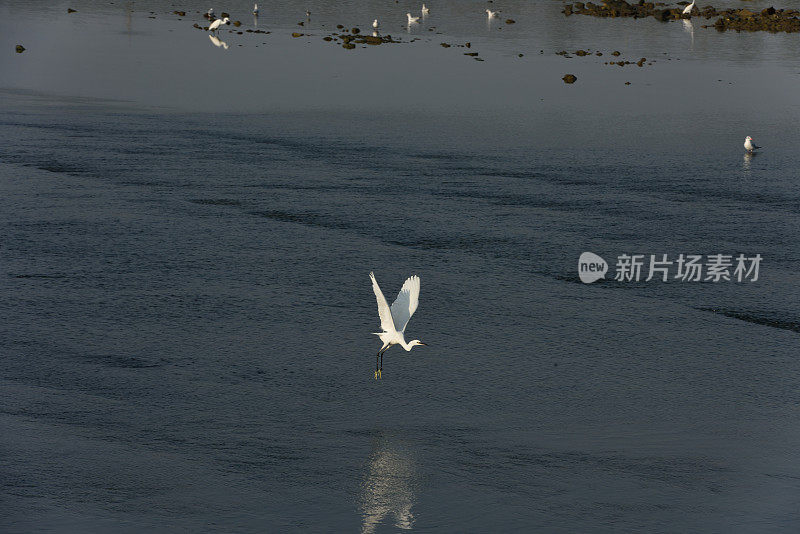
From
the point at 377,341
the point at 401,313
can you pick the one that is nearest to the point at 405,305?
the point at 401,313

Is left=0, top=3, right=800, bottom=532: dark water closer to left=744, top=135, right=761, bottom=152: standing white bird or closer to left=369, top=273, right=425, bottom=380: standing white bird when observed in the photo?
left=744, top=135, right=761, bottom=152: standing white bird

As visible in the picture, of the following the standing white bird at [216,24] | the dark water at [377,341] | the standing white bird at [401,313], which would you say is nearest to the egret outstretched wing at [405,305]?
the standing white bird at [401,313]

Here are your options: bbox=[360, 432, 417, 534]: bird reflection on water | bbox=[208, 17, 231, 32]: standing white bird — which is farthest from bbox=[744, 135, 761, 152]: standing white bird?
bbox=[208, 17, 231, 32]: standing white bird

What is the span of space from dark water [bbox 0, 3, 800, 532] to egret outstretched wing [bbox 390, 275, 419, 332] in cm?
62

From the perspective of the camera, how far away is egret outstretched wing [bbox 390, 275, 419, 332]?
10.3m

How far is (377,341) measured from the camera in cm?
Result: 1139

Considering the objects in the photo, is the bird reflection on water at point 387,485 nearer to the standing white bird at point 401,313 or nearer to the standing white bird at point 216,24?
the standing white bird at point 401,313

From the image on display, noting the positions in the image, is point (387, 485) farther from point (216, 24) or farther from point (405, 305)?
point (216, 24)

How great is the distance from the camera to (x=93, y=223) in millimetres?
15383

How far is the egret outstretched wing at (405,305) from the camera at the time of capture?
33.7ft

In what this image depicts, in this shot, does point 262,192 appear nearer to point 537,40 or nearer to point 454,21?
point 537,40

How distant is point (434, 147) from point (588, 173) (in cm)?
335

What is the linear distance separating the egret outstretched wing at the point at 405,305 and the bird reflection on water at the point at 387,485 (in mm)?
1394

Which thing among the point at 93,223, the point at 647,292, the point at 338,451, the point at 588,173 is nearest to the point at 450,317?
the point at 647,292
